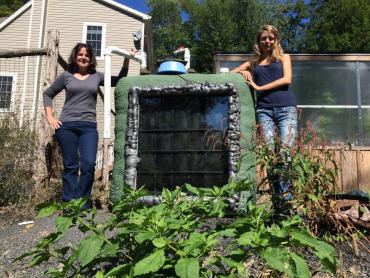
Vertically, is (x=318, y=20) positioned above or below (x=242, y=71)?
above

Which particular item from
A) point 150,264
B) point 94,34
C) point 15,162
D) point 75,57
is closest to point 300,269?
point 150,264

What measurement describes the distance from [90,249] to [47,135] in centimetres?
303

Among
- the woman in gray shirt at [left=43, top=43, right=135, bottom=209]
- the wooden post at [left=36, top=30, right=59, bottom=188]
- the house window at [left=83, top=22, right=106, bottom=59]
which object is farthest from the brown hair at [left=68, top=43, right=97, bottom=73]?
the house window at [left=83, top=22, right=106, bottom=59]

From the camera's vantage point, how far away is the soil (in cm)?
191

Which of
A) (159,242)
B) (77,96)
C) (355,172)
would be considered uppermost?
(77,96)

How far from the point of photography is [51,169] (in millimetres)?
3873

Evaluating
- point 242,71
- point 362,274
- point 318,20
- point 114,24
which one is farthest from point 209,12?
point 362,274

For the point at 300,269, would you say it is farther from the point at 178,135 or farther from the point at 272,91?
the point at 178,135

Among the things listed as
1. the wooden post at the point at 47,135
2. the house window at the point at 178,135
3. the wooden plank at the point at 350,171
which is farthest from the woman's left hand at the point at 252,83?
the wooden plank at the point at 350,171

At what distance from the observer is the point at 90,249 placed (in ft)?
3.71

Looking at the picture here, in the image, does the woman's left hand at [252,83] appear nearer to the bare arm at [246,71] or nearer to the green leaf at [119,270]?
the bare arm at [246,71]

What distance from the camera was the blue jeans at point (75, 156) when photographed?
10.0 feet

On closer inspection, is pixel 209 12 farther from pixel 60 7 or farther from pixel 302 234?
pixel 302 234

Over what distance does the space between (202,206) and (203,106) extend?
1.93m
